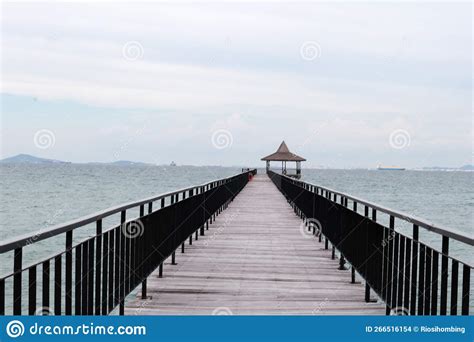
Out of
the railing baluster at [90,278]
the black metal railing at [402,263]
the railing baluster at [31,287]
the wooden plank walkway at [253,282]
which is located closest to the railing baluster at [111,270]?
the railing baluster at [90,278]

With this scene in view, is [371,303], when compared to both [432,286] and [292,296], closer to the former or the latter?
[292,296]

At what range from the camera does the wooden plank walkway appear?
7211 millimetres

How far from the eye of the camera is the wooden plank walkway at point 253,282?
23.7 ft

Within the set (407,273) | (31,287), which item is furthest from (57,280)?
(407,273)

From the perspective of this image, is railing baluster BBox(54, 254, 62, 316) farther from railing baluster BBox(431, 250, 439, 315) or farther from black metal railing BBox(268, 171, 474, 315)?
railing baluster BBox(431, 250, 439, 315)

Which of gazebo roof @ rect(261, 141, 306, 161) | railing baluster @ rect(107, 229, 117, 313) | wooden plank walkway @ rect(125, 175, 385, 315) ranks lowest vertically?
wooden plank walkway @ rect(125, 175, 385, 315)

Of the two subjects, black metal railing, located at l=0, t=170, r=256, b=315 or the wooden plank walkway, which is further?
the wooden plank walkway

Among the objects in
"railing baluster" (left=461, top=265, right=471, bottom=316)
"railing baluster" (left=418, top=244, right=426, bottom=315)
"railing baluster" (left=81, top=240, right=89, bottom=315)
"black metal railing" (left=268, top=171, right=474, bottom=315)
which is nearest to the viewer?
"railing baluster" (left=461, top=265, right=471, bottom=316)

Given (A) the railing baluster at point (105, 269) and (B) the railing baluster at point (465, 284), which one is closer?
(B) the railing baluster at point (465, 284)

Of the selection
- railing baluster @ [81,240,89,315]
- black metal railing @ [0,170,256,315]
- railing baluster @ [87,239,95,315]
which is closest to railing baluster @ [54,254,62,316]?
black metal railing @ [0,170,256,315]

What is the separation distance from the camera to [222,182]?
20.1 meters

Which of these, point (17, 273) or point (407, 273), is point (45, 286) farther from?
point (407, 273)

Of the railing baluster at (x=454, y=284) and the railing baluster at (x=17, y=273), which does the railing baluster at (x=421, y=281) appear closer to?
the railing baluster at (x=454, y=284)
